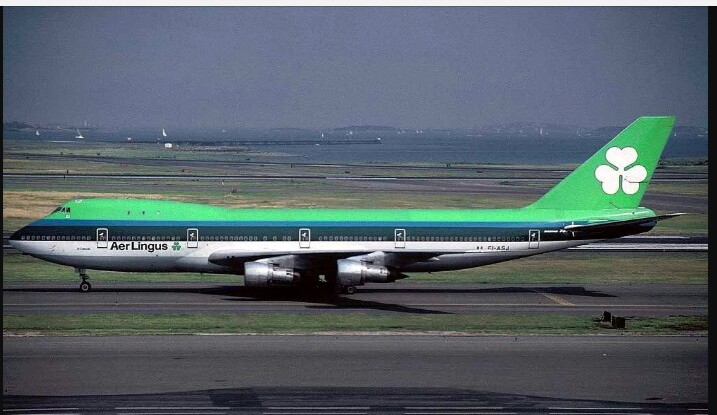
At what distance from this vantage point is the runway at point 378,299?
46219 mm

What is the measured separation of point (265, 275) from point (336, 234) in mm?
4879

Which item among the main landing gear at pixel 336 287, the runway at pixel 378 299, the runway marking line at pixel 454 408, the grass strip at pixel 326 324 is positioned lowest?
the runway marking line at pixel 454 408

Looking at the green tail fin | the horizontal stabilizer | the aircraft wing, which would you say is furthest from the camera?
the green tail fin

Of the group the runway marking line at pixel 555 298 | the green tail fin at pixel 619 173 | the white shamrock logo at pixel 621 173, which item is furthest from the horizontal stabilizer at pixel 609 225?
the runway marking line at pixel 555 298

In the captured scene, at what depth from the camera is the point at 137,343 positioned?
37.4 metres

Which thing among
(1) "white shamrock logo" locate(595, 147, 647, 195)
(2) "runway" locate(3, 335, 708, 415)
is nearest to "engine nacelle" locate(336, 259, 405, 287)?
(2) "runway" locate(3, 335, 708, 415)

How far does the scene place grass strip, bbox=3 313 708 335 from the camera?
40469mm

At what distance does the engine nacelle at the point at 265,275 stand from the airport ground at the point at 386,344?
103 centimetres

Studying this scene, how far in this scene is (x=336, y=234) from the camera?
169 feet

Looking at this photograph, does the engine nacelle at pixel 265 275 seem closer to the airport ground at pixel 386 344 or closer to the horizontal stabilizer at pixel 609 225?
the airport ground at pixel 386 344

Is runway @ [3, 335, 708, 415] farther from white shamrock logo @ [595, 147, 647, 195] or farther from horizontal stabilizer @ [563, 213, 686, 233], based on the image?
white shamrock logo @ [595, 147, 647, 195]

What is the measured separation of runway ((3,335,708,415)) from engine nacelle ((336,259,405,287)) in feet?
30.6

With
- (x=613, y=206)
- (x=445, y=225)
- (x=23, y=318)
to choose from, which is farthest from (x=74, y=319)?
(x=613, y=206)

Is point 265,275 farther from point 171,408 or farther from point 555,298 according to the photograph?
point 171,408
